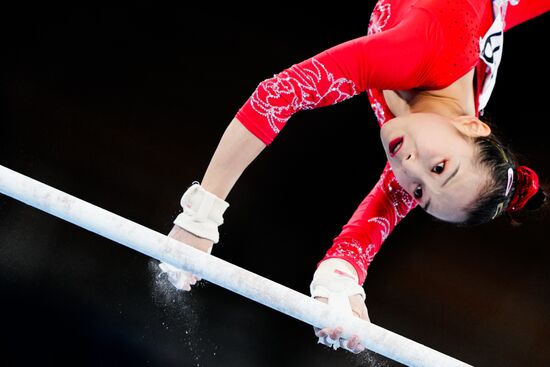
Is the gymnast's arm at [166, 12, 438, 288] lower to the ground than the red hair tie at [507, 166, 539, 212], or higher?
higher

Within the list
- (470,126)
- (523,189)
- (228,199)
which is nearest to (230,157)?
(470,126)

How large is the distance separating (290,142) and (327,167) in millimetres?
123

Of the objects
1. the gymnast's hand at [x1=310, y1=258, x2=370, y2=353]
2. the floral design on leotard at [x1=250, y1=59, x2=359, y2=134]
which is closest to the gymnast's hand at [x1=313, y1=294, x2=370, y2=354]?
the gymnast's hand at [x1=310, y1=258, x2=370, y2=353]

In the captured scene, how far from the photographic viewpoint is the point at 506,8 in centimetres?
150

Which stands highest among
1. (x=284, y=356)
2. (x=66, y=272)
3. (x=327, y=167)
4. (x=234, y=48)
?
(x=234, y=48)

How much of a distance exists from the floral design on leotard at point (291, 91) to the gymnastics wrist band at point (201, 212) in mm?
144

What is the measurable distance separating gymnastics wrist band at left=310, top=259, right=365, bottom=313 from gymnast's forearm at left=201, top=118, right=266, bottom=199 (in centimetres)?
26

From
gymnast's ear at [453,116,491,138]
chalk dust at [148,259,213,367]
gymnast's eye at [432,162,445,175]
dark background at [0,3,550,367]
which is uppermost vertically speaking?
gymnast's ear at [453,116,491,138]

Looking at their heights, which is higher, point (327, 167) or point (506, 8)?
point (506, 8)

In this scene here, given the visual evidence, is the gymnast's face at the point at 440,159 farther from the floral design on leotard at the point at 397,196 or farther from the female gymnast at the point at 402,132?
the floral design on leotard at the point at 397,196

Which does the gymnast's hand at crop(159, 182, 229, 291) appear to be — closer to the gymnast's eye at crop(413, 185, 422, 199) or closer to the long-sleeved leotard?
the long-sleeved leotard

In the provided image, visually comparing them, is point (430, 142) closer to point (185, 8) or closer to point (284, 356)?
point (284, 356)

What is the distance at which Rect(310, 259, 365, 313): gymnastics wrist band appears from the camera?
3.86 ft

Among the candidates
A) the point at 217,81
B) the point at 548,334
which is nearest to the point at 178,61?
the point at 217,81
